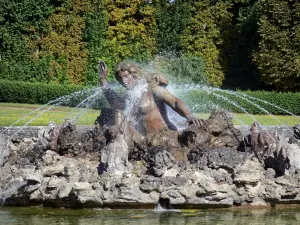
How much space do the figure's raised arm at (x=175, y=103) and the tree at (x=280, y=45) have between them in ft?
68.9

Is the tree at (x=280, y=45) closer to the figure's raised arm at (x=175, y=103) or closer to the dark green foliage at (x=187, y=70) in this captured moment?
the dark green foliage at (x=187, y=70)

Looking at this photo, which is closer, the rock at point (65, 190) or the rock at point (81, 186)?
the rock at point (81, 186)

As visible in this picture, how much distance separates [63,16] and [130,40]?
3.56 m

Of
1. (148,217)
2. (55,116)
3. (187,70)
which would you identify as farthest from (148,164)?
(187,70)

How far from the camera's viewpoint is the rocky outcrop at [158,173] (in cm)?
901

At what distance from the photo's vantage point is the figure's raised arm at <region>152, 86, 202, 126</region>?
10422mm

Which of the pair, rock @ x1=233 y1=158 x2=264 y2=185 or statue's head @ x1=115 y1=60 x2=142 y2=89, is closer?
rock @ x1=233 y1=158 x2=264 y2=185

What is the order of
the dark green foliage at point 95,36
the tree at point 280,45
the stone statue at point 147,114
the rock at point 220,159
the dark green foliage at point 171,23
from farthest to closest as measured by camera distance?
the dark green foliage at point 171,23
the dark green foliage at point 95,36
the tree at point 280,45
the stone statue at point 147,114
the rock at point 220,159

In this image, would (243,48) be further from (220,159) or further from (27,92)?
(220,159)

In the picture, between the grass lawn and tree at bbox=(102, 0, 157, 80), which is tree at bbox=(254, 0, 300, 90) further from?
tree at bbox=(102, 0, 157, 80)

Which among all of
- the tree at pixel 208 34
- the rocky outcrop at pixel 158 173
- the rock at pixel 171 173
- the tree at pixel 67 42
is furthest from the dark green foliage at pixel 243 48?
the rock at pixel 171 173

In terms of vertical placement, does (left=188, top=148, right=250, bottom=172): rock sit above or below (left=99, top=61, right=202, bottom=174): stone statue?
below

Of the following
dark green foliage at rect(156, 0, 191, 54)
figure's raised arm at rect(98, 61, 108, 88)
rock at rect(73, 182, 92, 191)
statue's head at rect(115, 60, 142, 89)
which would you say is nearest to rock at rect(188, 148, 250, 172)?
rock at rect(73, 182, 92, 191)

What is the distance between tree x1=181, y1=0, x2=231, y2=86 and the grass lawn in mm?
9587
